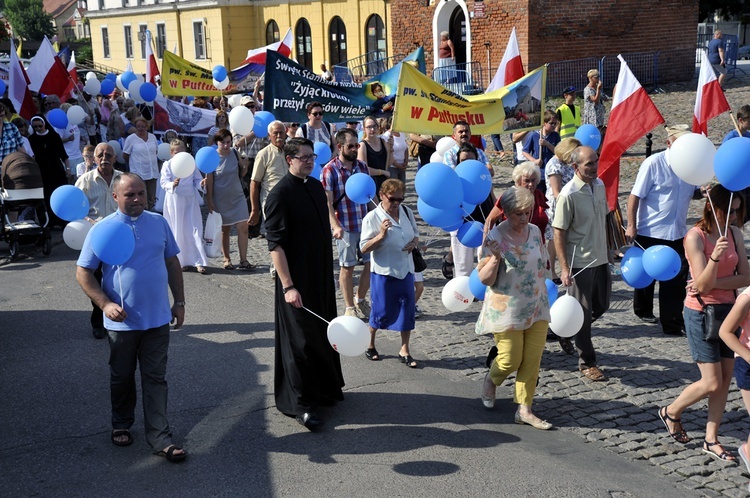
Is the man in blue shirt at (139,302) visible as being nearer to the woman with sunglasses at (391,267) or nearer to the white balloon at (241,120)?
the woman with sunglasses at (391,267)

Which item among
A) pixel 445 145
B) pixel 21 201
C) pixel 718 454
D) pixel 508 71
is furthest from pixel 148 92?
pixel 718 454

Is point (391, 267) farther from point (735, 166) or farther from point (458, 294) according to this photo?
point (735, 166)

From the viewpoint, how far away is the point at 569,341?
772cm

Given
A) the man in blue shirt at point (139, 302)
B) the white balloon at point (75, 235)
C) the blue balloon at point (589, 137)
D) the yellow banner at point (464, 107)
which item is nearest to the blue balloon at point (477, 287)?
the man in blue shirt at point (139, 302)

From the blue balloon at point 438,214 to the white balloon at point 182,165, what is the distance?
4.07 metres

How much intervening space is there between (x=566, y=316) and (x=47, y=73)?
535 inches

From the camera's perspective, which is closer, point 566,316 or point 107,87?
point 566,316

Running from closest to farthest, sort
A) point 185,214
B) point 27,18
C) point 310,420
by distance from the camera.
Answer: point 310,420 < point 185,214 < point 27,18

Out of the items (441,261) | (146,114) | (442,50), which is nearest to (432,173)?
(441,261)

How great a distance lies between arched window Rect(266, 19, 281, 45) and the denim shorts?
132 ft

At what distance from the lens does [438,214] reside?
7.45m

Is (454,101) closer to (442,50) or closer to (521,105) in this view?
(521,105)

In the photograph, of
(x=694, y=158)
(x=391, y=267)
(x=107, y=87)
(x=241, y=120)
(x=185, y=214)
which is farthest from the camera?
(x=107, y=87)

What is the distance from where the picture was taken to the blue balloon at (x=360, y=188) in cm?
809
